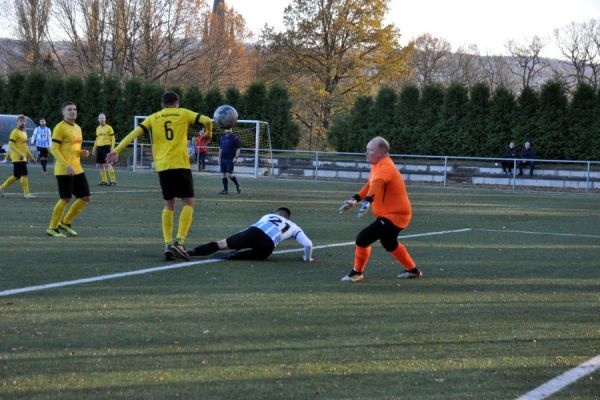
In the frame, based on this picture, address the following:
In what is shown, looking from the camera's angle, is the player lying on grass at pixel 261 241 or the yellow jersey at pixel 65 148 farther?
the yellow jersey at pixel 65 148

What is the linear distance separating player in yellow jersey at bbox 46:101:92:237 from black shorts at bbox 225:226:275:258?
3538mm

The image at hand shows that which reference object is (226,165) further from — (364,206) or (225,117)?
(364,206)

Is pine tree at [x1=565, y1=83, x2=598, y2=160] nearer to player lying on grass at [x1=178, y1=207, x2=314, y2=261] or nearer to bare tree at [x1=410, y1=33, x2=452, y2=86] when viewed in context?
player lying on grass at [x1=178, y1=207, x2=314, y2=261]

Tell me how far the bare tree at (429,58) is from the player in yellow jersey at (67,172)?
6590 centimetres

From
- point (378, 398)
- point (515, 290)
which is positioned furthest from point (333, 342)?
point (515, 290)

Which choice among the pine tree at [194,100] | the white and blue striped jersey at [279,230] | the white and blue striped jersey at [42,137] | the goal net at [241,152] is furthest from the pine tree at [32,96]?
the white and blue striped jersey at [279,230]

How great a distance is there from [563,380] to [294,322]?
7.47ft

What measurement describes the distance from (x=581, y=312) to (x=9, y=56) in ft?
219

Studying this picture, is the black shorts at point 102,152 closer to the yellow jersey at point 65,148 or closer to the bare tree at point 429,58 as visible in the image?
the yellow jersey at point 65,148

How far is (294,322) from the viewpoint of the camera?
22.9ft

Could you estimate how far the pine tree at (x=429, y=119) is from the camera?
4222cm

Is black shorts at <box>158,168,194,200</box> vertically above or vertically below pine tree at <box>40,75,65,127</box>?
below

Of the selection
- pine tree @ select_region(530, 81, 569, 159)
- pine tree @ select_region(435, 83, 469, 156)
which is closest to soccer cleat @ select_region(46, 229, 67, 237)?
pine tree @ select_region(530, 81, 569, 159)

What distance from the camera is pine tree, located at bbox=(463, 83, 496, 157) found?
4078 centimetres
